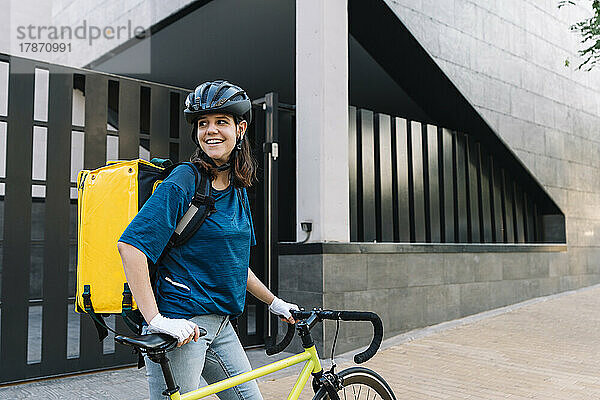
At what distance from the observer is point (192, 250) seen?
90.0 inches

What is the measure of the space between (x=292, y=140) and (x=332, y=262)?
178cm

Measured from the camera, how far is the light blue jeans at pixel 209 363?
228cm

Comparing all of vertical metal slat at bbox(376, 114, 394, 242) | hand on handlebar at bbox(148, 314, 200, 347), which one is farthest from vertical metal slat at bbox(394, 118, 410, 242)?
hand on handlebar at bbox(148, 314, 200, 347)

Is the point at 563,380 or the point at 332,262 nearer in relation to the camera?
the point at 563,380

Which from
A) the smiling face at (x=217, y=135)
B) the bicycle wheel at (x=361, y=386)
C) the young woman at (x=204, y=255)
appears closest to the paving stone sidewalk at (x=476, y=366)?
the bicycle wheel at (x=361, y=386)

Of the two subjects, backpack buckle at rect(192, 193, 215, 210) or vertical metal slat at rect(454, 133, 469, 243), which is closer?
backpack buckle at rect(192, 193, 215, 210)

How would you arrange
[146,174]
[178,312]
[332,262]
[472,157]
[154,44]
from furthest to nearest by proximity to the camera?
[154,44], [472,157], [332,262], [146,174], [178,312]

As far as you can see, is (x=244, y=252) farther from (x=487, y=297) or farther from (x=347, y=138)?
(x=487, y=297)

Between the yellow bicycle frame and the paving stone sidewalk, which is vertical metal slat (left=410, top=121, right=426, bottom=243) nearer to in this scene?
the paving stone sidewalk

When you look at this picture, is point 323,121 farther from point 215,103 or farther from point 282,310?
point 215,103

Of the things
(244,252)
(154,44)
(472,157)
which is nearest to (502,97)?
(472,157)

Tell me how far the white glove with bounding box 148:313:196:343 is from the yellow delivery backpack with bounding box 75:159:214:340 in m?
0.22

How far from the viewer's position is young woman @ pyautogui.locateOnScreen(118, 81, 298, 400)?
210 centimetres

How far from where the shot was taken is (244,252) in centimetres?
250
